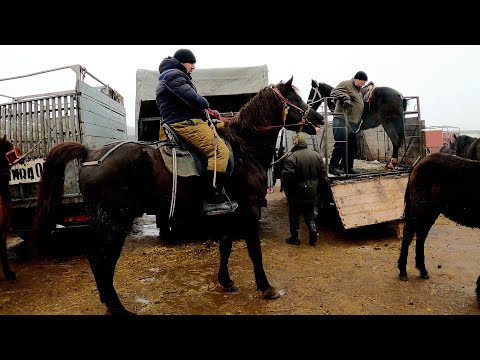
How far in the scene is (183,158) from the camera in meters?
3.94

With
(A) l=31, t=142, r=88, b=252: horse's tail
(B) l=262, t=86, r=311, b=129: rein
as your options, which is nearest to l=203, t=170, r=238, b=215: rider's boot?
(B) l=262, t=86, r=311, b=129: rein

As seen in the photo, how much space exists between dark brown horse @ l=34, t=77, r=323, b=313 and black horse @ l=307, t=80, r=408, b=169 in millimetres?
3763

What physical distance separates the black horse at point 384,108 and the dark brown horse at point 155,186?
3.76 metres

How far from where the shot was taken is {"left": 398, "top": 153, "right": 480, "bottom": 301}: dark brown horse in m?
4.10

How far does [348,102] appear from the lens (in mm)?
7020

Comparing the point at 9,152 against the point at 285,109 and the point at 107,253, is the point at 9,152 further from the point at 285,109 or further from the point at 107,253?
A: the point at 285,109

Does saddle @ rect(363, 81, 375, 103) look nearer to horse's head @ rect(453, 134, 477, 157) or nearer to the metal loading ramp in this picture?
the metal loading ramp

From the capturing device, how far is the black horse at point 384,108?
25.5ft

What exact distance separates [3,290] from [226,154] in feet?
12.8

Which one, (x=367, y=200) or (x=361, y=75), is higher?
(x=361, y=75)

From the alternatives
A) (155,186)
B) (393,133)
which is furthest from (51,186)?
(393,133)

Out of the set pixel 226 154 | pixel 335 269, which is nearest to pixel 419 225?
pixel 335 269

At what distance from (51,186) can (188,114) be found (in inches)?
71.4

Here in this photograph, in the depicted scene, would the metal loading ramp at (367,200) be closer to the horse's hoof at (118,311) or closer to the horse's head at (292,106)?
the horse's head at (292,106)
